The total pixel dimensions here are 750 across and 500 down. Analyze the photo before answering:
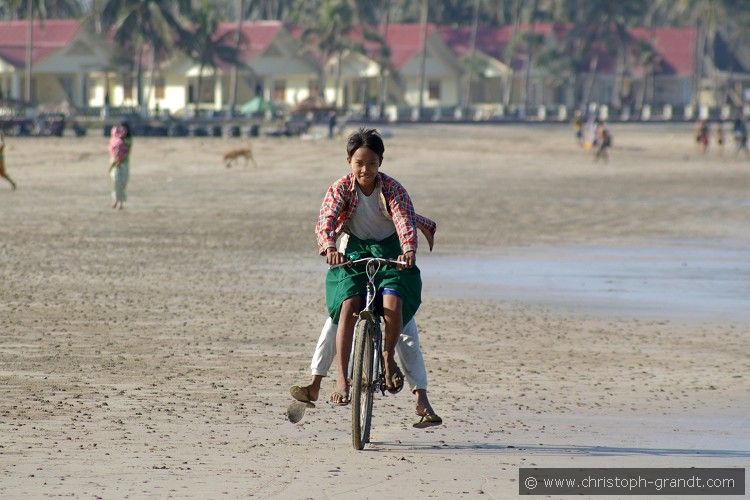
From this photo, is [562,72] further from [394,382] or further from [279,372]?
[394,382]

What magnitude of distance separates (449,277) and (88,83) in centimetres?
8042

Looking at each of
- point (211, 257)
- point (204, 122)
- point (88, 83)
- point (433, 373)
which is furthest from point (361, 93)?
point (433, 373)

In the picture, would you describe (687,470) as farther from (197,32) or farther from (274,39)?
(274,39)

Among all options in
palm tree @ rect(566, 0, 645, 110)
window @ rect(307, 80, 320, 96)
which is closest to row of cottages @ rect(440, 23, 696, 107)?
palm tree @ rect(566, 0, 645, 110)

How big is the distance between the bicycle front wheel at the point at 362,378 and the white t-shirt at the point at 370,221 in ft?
1.57

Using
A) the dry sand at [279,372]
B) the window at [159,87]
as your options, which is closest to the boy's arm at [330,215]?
the dry sand at [279,372]

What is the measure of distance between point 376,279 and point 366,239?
0.24 meters

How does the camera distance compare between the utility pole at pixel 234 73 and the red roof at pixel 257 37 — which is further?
the red roof at pixel 257 37

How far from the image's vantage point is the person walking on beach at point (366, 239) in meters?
7.56

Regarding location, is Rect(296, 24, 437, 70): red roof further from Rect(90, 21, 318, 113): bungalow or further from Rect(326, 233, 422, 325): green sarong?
Rect(326, 233, 422, 325): green sarong

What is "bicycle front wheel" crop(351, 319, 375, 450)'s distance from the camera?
745 centimetres

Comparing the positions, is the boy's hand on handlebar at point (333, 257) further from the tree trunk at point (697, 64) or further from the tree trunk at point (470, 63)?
the tree trunk at point (697, 64)

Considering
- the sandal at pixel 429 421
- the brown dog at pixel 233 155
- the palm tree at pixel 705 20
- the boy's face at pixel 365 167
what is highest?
the palm tree at pixel 705 20

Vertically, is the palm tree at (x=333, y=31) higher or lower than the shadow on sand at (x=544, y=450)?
higher
